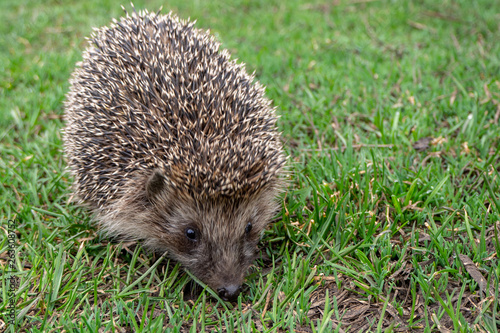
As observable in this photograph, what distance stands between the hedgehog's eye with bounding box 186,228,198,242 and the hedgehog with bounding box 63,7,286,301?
1 cm

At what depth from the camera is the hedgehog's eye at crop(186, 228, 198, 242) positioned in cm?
423

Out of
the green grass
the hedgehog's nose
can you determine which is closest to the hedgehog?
the hedgehog's nose

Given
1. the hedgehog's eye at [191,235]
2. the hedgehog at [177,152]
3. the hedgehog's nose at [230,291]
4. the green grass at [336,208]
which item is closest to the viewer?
the green grass at [336,208]

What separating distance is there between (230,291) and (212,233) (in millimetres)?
525

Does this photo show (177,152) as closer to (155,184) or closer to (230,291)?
(155,184)

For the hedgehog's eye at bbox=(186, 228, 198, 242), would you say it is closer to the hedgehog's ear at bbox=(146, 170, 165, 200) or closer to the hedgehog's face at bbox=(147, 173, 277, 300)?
the hedgehog's face at bbox=(147, 173, 277, 300)

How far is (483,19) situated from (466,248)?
18.5ft

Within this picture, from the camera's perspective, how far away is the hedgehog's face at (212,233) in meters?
4.01

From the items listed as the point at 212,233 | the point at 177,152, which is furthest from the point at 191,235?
the point at 177,152

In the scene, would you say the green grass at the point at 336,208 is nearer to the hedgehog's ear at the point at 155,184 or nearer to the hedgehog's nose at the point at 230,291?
the hedgehog's nose at the point at 230,291

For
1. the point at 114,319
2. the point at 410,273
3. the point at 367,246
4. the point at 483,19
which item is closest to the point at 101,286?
the point at 114,319

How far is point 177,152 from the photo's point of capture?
417 centimetres

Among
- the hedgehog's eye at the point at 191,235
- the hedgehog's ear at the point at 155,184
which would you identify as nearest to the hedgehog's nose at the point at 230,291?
the hedgehog's eye at the point at 191,235

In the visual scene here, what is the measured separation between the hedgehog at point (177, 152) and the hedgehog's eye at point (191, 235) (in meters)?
0.01
